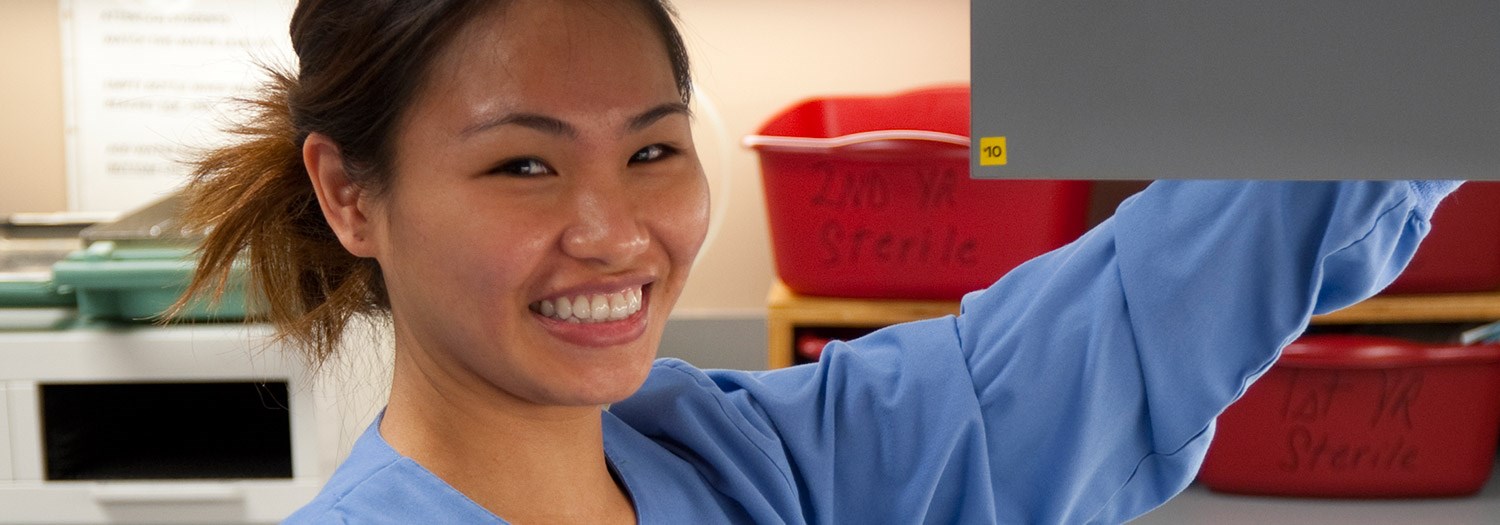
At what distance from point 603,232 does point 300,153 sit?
10.2 inches

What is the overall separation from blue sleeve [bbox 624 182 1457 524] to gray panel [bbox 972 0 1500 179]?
26 cm

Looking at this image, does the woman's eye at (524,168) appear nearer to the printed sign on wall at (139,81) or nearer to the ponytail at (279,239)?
the ponytail at (279,239)

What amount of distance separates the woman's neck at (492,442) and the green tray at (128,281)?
933 millimetres

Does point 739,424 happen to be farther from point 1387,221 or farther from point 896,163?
point 896,163

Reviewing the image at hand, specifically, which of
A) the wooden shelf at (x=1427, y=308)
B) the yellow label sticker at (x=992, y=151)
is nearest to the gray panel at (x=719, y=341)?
the wooden shelf at (x=1427, y=308)

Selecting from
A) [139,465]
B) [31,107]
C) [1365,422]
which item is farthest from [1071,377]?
[31,107]

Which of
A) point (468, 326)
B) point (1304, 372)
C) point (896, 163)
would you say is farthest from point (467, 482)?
point (1304, 372)

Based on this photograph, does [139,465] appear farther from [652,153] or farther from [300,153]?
Result: [652,153]

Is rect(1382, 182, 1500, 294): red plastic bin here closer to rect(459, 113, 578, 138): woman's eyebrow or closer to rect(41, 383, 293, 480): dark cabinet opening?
rect(459, 113, 578, 138): woman's eyebrow

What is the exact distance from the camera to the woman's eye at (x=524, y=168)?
0.78 m

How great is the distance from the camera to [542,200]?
0.78 m

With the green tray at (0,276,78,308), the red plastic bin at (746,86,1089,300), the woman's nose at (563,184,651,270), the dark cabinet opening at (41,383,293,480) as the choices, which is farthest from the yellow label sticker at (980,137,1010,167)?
the green tray at (0,276,78,308)

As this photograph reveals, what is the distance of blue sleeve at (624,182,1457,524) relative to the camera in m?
0.81

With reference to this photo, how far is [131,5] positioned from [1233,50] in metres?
1.98
